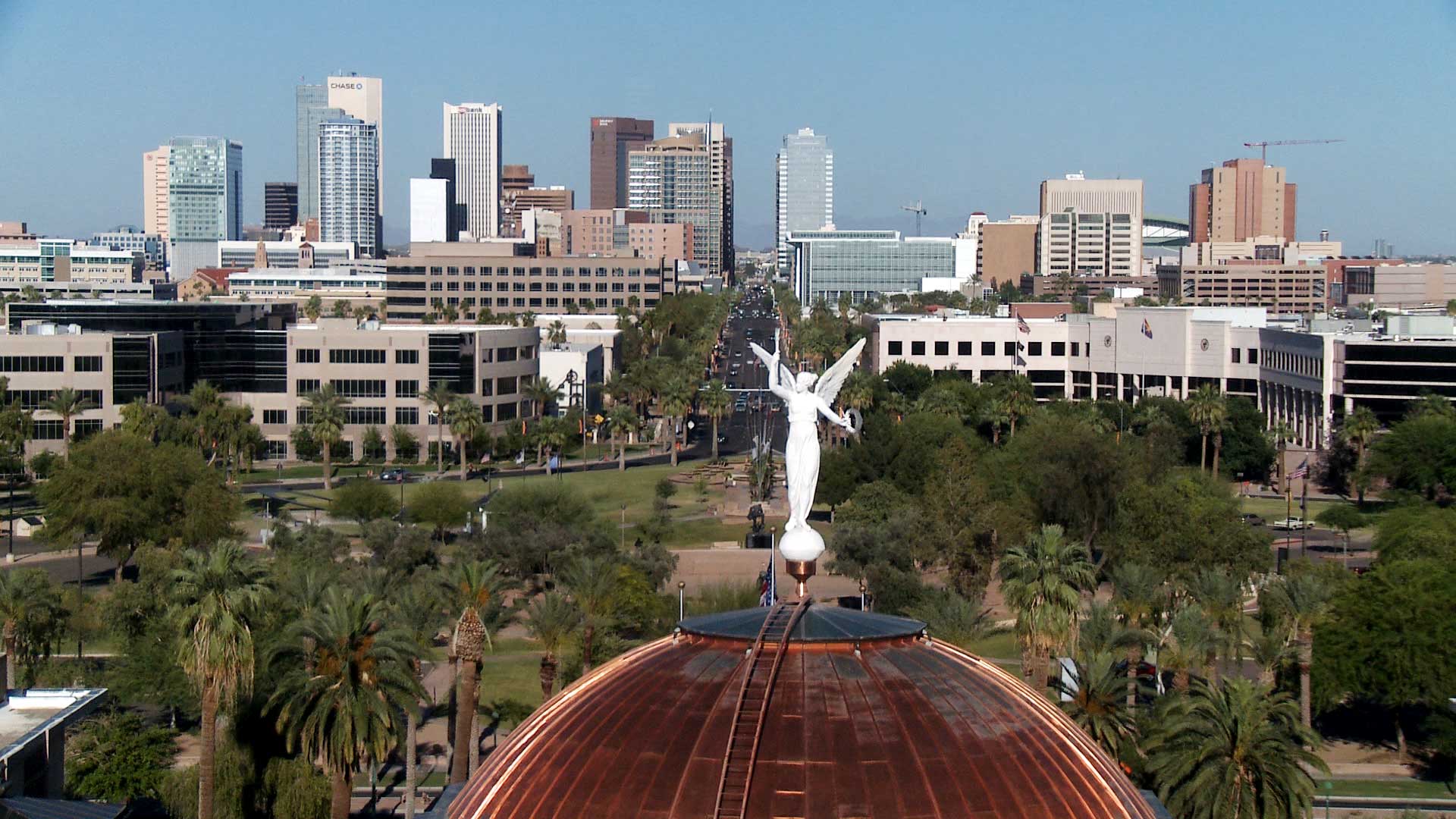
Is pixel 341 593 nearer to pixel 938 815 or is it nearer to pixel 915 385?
pixel 938 815

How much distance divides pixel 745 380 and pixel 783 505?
90269mm

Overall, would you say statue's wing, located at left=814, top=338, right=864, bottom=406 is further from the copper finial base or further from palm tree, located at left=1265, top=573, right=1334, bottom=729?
palm tree, located at left=1265, top=573, right=1334, bottom=729

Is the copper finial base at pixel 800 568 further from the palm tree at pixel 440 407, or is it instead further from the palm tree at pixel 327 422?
the palm tree at pixel 440 407

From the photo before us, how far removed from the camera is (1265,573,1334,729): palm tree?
1882 inches

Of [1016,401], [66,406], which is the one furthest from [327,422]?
[1016,401]

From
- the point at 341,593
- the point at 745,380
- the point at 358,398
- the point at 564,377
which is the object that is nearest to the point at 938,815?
the point at 341,593

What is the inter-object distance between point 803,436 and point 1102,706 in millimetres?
21267

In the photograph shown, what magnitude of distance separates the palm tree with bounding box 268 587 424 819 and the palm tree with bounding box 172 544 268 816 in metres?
1.22

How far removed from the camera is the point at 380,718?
35594 mm

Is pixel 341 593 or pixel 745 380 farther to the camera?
pixel 745 380

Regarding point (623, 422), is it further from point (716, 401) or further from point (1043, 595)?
point (1043, 595)

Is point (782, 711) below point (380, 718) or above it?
above

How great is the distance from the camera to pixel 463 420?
107312mm

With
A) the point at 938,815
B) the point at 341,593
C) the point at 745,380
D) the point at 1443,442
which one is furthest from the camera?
the point at 745,380
